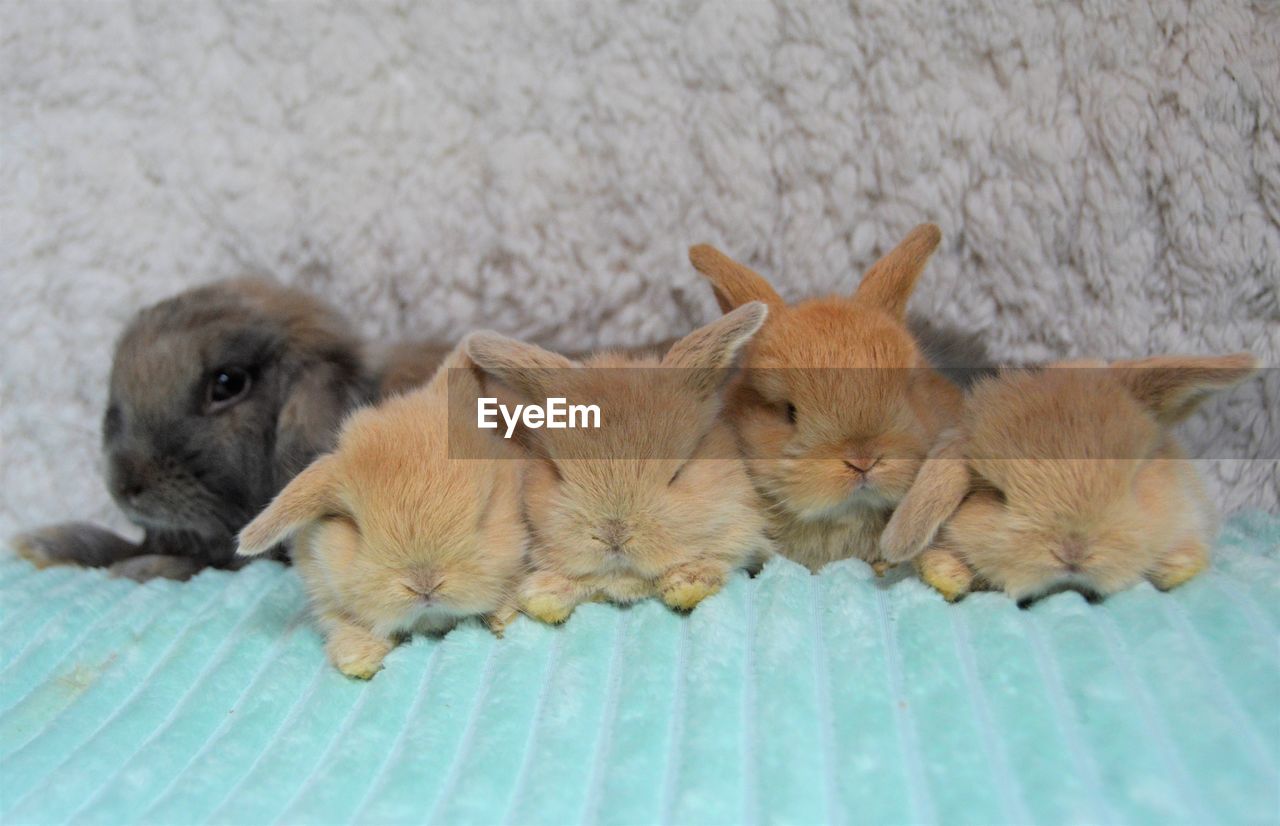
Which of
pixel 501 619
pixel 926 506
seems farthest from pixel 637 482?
pixel 926 506

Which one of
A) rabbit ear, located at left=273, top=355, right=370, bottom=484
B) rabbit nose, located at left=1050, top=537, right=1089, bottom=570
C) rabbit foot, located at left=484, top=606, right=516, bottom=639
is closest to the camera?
rabbit nose, located at left=1050, top=537, right=1089, bottom=570

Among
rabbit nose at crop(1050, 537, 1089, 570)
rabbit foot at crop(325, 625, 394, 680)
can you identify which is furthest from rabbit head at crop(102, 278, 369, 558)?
rabbit nose at crop(1050, 537, 1089, 570)

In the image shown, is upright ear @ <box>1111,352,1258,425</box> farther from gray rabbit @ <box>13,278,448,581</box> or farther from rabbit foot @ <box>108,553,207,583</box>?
rabbit foot @ <box>108,553,207,583</box>

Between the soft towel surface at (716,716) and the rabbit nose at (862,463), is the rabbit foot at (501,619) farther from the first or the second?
the rabbit nose at (862,463)

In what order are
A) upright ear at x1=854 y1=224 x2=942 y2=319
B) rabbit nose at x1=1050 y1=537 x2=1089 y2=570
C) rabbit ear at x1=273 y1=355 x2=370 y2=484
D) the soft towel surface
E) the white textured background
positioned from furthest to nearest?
the white textured background < rabbit ear at x1=273 y1=355 x2=370 y2=484 < upright ear at x1=854 y1=224 x2=942 y2=319 < rabbit nose at x1=1050 y1=537 x2=1089 y2=570 < the soft towel surface

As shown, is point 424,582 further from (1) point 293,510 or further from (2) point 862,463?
(2) point 862,463
